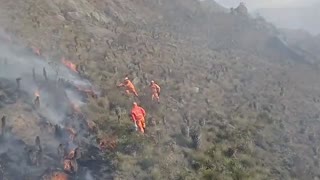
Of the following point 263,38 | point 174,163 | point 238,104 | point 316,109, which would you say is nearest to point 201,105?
point 238,104

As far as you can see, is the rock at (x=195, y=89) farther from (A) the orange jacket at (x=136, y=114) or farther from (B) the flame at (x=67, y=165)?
(B) the flame at (x=67, y=165)

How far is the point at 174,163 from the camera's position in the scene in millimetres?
18812

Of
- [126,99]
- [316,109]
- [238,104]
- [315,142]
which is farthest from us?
[316,109]

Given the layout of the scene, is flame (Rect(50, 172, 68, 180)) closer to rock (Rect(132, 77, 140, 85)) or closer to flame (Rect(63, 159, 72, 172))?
flame (Rect(63, 159, 72, 172))

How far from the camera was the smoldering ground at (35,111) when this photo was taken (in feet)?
53.2

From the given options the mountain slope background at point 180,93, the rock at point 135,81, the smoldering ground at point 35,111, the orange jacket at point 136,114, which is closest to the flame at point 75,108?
the smoldering ground at point 35,111

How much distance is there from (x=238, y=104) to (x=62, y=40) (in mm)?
12583

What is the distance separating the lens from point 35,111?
62.6 ft

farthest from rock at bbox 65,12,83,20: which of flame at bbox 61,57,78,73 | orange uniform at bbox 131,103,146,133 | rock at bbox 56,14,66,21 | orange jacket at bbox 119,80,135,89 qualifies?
orange uniform at bbox 131,103,146,133

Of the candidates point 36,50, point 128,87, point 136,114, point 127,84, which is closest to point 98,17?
point 36,50

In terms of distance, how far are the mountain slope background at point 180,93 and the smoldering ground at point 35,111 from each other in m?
1.19

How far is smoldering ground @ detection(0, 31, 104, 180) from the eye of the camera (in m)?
16.2

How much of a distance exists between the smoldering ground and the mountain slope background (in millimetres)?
1195

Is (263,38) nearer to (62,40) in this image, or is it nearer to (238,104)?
(238,104)
